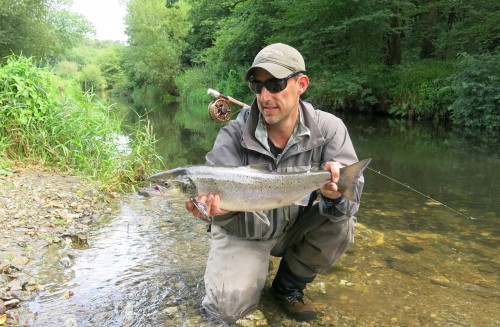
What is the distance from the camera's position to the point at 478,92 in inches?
534

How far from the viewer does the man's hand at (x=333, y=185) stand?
104 inches

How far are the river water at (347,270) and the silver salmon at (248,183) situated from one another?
3.12ft

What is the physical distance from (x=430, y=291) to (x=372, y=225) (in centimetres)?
171

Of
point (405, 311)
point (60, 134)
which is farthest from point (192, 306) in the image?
point (60, 134)

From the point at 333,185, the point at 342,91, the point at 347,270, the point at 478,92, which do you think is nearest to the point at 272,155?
the point at 333,185

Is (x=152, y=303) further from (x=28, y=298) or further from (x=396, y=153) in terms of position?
(x=396, y=153)

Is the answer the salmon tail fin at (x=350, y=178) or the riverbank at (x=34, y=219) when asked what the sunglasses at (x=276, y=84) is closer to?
the salmon tail fin at (x=350, y=178)

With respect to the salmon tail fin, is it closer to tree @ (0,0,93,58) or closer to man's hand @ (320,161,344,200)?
man's hand @ (320,161,344,200)

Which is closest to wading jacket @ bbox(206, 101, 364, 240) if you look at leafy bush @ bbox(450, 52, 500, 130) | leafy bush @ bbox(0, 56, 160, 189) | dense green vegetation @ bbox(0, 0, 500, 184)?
leafy bush @ bbox(0, 56, 160, 189)

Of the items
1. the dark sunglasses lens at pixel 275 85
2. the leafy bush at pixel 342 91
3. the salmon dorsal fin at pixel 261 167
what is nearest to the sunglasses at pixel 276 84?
the dark sunglasses lens at pixel 275 85

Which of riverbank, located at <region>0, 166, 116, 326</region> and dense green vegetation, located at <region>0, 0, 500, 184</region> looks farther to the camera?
dense green vegetation, located at <region>0, 0, 500, 184</region>

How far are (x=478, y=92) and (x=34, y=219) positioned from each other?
14.0 m

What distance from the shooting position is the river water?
3006 mm

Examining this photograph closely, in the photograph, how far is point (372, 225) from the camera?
516 cm
